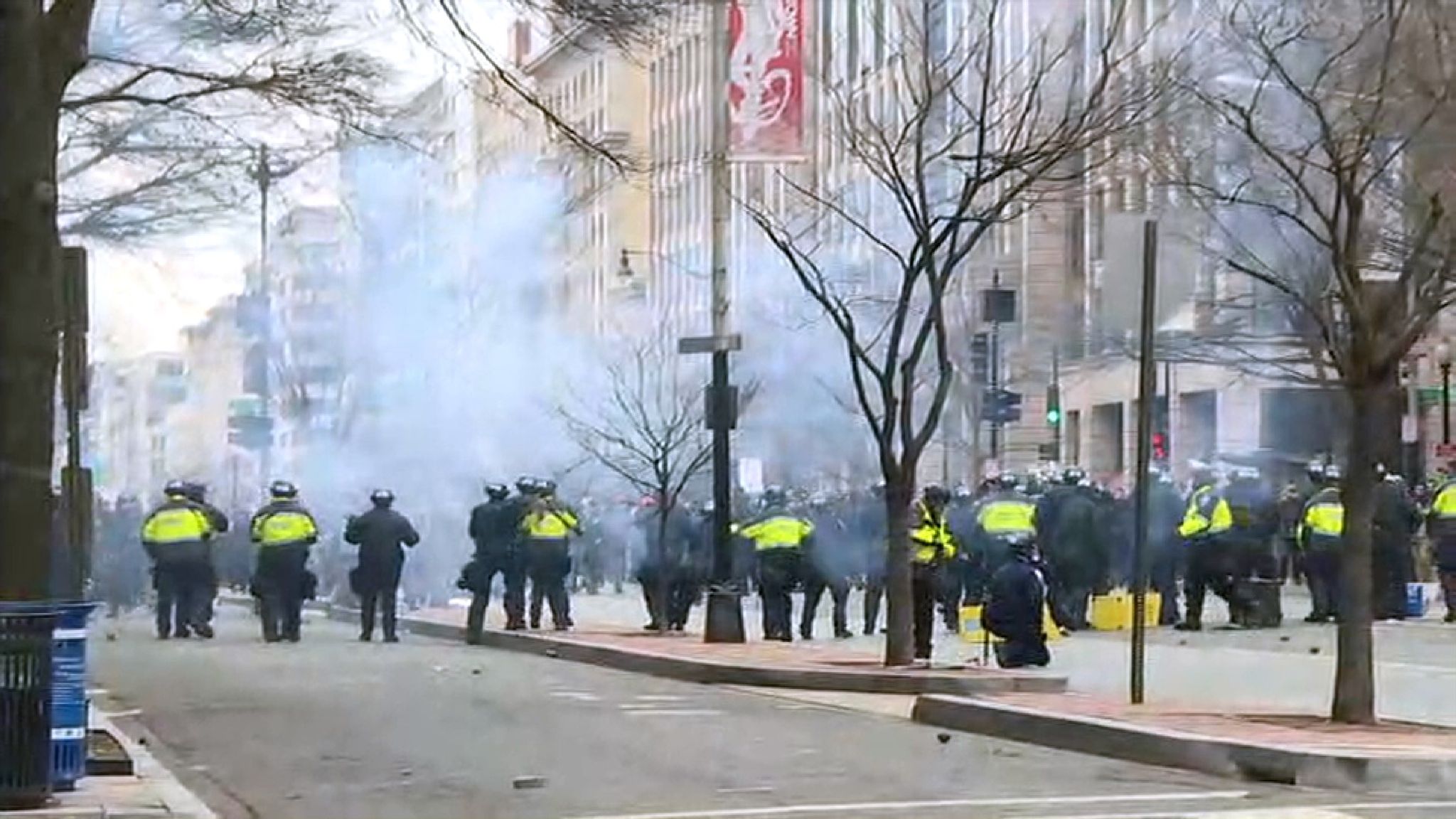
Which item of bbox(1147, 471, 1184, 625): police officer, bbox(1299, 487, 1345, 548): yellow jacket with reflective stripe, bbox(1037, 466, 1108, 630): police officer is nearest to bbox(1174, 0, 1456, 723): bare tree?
bbox(1299, 487, 1345, 548): yellow jacket with reflective stripe

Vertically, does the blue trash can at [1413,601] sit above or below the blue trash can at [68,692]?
below

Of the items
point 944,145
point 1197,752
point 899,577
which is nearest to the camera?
point 1197,752

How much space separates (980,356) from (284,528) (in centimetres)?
2517

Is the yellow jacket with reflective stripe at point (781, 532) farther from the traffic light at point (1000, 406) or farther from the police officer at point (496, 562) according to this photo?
the traffic light at point (1000, 406)

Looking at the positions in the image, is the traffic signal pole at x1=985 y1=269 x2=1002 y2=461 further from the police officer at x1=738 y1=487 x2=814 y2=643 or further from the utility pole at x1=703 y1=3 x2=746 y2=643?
the utility pole at x1=703 y1=3 x2=746 y2=643

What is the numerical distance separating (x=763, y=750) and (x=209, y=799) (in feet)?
10.8

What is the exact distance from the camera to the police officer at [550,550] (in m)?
27.0

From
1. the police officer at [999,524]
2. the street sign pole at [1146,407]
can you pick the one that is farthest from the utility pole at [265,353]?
the street sign pole at [1146,407]

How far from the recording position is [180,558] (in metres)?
26.8

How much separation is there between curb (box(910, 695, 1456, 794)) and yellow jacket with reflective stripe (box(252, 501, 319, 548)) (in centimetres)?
1164

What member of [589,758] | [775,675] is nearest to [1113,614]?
[775,675]

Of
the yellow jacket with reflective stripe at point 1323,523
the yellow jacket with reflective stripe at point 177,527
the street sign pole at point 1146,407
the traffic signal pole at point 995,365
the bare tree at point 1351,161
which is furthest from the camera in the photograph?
the traffic signal pole at point 995,365

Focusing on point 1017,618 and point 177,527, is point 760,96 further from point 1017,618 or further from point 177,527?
point 177,527

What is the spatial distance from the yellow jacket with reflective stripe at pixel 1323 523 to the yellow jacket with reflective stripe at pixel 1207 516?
2.75 feet
